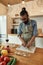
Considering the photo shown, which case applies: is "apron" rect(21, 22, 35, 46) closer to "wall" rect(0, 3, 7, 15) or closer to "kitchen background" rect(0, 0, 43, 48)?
"kitchen background" rect(0, 0, 43, 48)

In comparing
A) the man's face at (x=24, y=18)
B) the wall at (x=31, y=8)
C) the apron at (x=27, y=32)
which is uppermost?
the wall at (x=31, y=8)

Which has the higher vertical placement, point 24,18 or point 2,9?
point 2,9

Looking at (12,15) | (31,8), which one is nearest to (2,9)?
(12,15)

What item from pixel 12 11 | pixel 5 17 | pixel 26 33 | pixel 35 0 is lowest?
pixel 26 33

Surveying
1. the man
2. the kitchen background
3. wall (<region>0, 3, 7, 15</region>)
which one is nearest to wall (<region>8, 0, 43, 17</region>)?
the kitchen background

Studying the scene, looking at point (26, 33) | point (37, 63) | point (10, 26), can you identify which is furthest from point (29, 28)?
point (10, 26)

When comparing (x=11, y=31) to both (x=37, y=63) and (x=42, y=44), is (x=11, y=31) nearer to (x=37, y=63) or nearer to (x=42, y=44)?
(x=42, y=44)

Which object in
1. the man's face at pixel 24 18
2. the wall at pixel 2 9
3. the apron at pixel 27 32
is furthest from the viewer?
the wall at pixel 2 9

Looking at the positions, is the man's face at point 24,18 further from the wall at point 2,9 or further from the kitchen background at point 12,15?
the wall at point 2,9

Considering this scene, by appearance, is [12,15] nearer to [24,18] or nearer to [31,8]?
[31,8]

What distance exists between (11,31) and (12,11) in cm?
86

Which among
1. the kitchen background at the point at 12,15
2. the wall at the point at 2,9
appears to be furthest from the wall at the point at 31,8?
the wall at the point at 2,9

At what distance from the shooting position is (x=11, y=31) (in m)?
3.86

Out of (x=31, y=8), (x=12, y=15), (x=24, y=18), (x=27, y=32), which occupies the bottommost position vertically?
A: (x=27, y=32)
